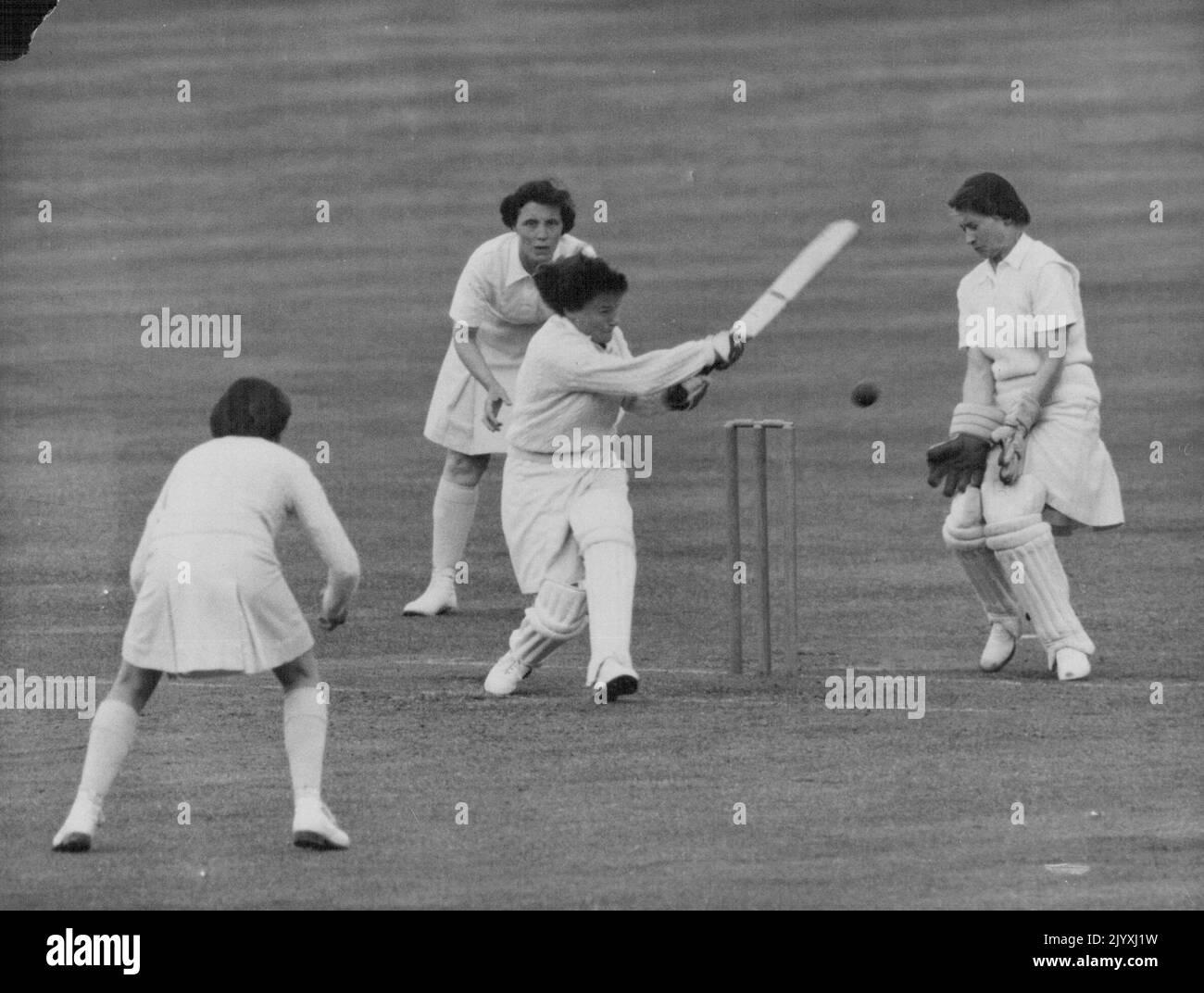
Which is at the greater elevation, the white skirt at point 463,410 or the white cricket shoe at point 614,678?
the white skirt at point 463,410

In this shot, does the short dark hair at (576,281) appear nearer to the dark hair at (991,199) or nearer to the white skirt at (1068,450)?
the dark hair at (991,199)

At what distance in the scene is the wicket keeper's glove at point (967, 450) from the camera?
10.1 meters

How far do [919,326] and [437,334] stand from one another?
287 centimetres

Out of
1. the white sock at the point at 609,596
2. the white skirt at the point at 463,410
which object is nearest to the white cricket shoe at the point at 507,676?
the white sock at the point at 609,596

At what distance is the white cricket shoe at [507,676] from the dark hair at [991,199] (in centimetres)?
227

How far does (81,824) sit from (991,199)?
4.26m

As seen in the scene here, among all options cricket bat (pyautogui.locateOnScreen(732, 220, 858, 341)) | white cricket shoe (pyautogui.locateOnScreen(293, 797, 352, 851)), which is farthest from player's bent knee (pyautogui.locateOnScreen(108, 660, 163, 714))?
cricket bat (pyautogui.locateOnScreen(732, 220, 858, 341))

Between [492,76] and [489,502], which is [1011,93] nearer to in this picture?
[492,76]

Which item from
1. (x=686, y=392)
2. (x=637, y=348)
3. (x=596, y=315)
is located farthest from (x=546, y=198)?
(x=637, y=348)

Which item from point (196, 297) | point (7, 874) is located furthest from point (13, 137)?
point (7, 874)

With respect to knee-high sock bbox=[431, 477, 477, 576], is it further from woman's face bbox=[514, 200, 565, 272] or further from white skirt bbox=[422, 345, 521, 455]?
woman's face bbox=[514, 200, 565, 272]

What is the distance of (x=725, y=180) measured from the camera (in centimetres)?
1709

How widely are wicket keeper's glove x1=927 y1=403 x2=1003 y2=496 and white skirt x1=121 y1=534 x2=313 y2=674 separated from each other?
3357mm

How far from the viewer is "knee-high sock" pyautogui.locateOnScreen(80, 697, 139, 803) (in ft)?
24.5
